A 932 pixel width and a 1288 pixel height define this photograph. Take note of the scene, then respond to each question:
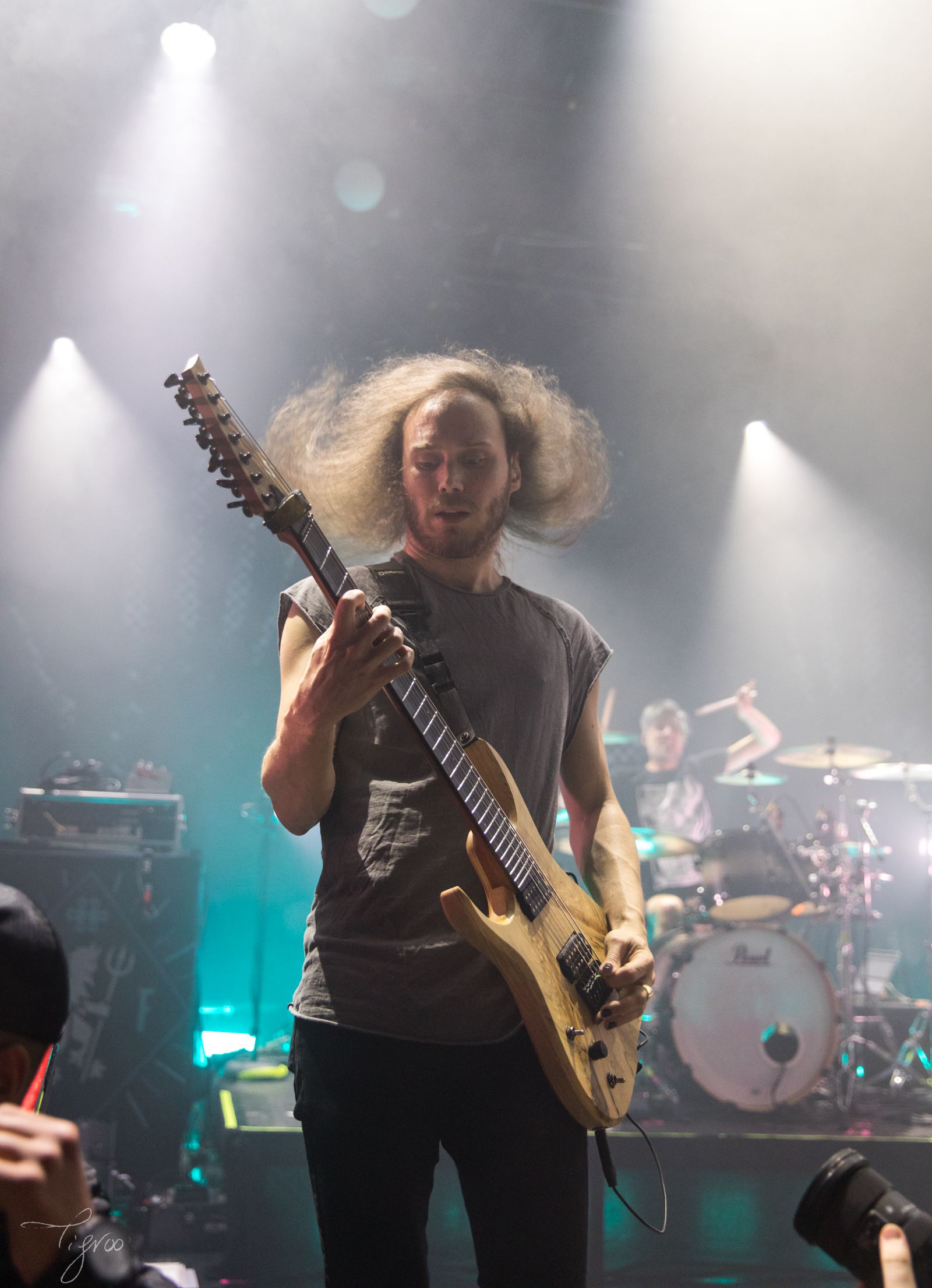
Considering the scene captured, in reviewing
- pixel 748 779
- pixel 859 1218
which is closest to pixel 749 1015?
pixel 748 779

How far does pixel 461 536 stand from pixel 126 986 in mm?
3389

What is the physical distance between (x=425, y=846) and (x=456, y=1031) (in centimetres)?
29

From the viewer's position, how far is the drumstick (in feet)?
25.5

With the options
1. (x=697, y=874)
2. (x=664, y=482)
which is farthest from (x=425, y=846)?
(x=664, y=482)

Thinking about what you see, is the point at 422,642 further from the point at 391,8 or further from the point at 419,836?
the point at 391,8

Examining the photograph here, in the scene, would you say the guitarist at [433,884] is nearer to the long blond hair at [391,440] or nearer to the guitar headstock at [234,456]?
the long blond hair at [391,440]

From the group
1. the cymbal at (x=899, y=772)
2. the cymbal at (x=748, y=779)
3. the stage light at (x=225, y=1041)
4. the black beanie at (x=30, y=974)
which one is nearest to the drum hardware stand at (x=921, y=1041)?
the cymbal at (x=899, y=772)

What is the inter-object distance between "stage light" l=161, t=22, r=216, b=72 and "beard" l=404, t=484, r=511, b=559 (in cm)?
475

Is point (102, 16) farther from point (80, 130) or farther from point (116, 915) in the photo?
point (116, 915)

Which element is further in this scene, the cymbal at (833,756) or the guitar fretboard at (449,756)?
the cymbal at (833,756)

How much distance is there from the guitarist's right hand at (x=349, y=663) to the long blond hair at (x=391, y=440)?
2.80ft

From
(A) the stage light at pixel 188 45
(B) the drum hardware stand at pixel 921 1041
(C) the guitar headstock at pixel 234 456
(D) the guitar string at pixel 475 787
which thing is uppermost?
(A) the stage light at pixel 188 45

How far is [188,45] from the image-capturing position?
5.39m

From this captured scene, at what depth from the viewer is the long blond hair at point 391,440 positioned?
216cm
